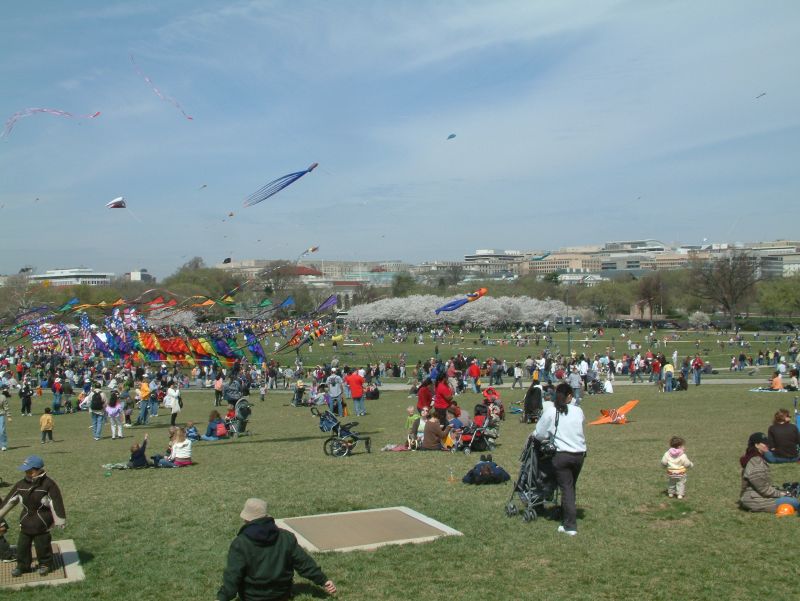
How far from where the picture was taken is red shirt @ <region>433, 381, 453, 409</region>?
16.4 meters

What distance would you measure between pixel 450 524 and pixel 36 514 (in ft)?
14.9

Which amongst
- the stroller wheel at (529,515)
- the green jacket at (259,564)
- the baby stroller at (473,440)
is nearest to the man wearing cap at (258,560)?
the green jacket at (259,564)

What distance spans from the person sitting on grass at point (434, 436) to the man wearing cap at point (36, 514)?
27.8 ft

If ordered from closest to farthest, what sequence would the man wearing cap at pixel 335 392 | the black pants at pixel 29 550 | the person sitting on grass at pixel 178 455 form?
the black pants at pixel 29 550 < the person sitting on grass at pixel 178 455 < the man wearing cap at pixel 335 392

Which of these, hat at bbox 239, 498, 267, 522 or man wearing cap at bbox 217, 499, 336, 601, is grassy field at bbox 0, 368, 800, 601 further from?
hat at bbox 239, 498, 267, 522

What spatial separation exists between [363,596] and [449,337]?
273 feet

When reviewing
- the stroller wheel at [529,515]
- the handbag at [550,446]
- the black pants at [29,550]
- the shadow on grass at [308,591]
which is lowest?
the stroller wheel at [529,515]

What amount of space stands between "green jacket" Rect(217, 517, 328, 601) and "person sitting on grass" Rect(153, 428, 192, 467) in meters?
9.21

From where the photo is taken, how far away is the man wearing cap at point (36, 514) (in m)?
7.84

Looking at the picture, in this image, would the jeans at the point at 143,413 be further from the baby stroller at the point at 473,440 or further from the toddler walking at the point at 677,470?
the toddler walking at the point at 677,470

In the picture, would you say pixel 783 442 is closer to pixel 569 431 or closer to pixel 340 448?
pixel 569 431

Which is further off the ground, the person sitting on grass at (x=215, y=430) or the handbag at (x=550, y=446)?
the handbag at (x=550, y=446)

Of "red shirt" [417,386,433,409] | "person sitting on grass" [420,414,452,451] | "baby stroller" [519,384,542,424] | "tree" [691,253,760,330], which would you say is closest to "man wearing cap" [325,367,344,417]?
"baby stroller" [519,384,542,424]

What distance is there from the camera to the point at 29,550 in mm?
7879
